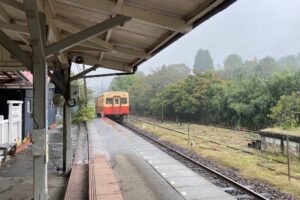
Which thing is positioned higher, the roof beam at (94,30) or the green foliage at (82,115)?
the roof beam at (94,30)

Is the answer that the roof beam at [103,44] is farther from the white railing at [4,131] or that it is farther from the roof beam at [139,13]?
the white railing at [4,131]

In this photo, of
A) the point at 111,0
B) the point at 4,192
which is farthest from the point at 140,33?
the point at 4,192

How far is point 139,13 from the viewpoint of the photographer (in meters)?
4.15

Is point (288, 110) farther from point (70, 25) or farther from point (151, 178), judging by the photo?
point (70, 25)

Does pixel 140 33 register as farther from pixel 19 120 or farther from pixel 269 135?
pixel 269 135

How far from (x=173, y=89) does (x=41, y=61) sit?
33.0m

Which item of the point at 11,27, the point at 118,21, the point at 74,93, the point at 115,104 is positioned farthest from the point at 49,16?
the point at 115,104

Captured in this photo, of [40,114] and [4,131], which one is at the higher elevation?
[40,114]

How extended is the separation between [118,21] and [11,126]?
770 centimetres

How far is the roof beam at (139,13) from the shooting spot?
12.9 feet

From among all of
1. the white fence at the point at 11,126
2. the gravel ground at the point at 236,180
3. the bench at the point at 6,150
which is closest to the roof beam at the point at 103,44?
the gravel ground at the point at 236,180

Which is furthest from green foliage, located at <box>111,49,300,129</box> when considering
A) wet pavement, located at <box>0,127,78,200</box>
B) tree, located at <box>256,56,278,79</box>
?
wet pavement, located at <box>0,127,78,200</box>

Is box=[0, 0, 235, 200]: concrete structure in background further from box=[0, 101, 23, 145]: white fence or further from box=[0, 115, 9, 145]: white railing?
box=[0, 101, 23, 145]: white fence

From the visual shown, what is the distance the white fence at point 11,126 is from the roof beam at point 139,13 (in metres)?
6.82
